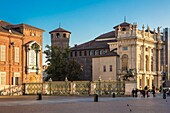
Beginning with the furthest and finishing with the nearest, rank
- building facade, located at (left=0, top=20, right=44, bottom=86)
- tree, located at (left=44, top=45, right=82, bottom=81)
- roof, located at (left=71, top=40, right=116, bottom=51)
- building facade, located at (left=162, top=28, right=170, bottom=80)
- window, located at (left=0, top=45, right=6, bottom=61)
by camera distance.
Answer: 1. roof, located at (left=71, top=40, right=116, bottom=51)
2. building facade, located at (left=162, top=28, right=170, bottom=80)
3. tree, located at (left=44, top=45, right=82, bottom=81)
4. building facade, located at (left=0, top=20, right=44, bottom=86)
5. window, located at (left=0, top=45, right=6, bottom=61)

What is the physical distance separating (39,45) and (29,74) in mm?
4694

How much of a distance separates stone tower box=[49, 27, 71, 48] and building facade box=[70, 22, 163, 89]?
1333cm

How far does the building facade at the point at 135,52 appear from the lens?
73375 mm

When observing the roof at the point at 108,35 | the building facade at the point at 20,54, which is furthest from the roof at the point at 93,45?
the building facade at the point at 20,54

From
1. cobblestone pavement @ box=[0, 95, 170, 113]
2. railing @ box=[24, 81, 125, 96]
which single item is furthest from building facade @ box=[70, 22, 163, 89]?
cobblestone pavement @ box=[0, 95, 170, 113]

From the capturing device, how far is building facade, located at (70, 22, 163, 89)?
73375 mm

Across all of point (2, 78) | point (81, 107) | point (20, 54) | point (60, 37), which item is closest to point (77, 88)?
point (20, 54)

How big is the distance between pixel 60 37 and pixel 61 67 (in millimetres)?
26226

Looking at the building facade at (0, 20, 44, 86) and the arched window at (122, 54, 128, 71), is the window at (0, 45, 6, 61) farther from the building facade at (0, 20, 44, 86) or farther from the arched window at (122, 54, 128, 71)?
the arched window at (122, 54, 128, 71)

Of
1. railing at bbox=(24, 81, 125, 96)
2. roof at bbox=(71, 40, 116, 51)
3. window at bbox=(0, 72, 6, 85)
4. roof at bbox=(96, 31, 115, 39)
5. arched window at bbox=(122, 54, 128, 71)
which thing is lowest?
railing at bbox=(24, 81, 125, 96)

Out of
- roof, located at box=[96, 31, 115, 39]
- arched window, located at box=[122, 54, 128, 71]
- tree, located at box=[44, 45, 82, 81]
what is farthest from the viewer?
roof, located at box=[96, 31, 115, 39]

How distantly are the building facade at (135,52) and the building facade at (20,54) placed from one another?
2307 centimetres

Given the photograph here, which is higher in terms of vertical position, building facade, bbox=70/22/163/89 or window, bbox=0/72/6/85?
building facade, bbox=70/22/163/89

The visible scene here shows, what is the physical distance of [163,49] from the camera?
8394 centimetres
